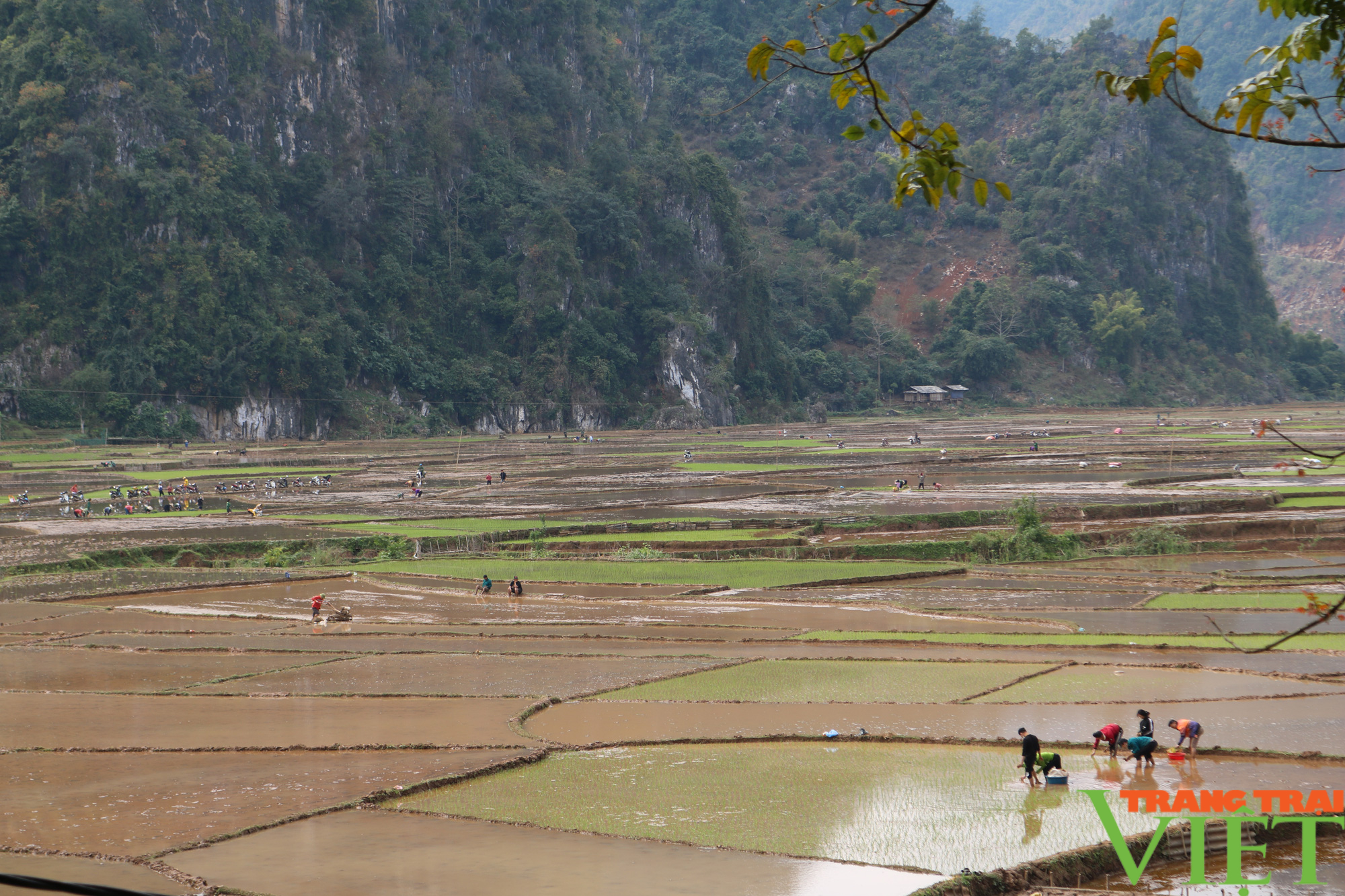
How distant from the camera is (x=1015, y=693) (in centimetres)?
1299

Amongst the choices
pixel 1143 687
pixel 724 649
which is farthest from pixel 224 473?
pixel 1143 687

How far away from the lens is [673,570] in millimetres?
24000

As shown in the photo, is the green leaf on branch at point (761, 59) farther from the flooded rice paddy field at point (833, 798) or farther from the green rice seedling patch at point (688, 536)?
the green rice seedling patch at point (688, 536)

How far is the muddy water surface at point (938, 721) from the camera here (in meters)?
11.0

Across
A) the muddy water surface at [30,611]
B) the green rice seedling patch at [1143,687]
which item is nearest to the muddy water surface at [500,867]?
the green rice seedling patch at [1143,687]

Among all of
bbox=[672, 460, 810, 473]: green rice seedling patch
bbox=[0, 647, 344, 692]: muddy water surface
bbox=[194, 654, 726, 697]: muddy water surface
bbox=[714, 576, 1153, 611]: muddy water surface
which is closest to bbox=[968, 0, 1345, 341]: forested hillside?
bbox=[672, 460, 810, 473]: green rice seedling patch

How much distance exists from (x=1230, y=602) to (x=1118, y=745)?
385 inches

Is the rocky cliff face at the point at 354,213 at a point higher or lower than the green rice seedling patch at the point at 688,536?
higher

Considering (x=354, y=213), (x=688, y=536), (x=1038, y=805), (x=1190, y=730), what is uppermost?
(x=354, y=213)

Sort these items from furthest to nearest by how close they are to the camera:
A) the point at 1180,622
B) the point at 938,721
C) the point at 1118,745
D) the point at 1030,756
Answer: the point at 1180,622 < the point at 938,721 < the point at 1118,745 < the point at 1030,756

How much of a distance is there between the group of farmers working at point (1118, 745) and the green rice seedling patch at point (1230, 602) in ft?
27.9

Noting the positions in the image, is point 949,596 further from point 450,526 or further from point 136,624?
point 136,624

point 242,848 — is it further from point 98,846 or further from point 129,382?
point 129,382

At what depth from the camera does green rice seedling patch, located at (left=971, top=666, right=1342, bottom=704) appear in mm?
12562
